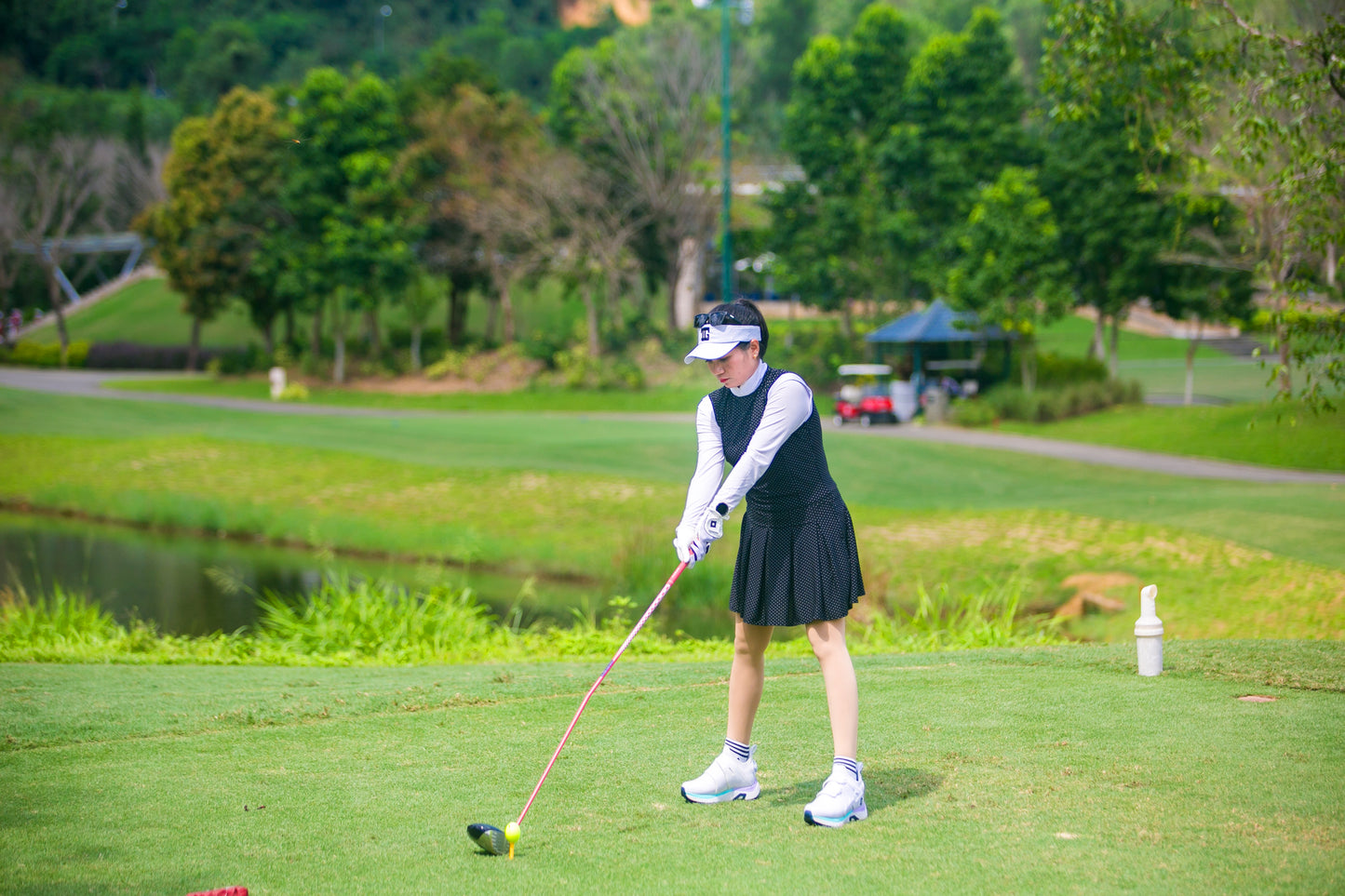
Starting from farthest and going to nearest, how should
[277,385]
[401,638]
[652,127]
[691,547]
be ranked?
[652,127], [277,385], [401,638], [691,547]

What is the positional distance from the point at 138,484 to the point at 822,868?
20.6m

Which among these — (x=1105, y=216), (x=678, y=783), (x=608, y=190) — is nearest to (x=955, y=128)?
(x=1105, y=216)

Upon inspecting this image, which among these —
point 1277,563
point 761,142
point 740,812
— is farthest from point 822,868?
point 761,142

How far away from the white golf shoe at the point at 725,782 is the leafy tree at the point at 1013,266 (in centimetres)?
2542

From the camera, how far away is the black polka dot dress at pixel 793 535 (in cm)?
456

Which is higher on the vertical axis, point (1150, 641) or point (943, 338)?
point (943, 338)

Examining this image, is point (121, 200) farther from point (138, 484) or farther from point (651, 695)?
point (651, 695)

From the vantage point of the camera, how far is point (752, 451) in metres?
4.46

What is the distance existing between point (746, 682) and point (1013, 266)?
25479 millimetres

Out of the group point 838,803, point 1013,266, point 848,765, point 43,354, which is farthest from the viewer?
point 43,354

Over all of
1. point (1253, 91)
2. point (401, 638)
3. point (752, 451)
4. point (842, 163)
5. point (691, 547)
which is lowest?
point (401, 638)

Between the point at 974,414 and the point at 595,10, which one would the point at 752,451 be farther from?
the point at 595,10

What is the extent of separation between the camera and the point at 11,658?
8.57m

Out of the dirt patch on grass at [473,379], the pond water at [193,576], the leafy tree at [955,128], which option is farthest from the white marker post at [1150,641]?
the dirt patch on grass at [473,379]
